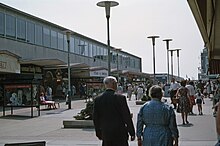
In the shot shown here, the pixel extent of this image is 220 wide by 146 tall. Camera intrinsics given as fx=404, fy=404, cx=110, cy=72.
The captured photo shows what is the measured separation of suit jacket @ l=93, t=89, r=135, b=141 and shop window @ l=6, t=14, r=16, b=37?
32.1 metres

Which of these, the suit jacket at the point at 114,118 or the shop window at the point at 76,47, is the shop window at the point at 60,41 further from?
the suit jacket at the point at 114,118

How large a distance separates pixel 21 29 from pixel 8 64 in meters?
11.7

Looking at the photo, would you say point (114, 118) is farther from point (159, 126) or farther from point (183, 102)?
point (183, 102)

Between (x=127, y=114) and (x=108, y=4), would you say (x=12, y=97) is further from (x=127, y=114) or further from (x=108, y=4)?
(x=127, y=114)

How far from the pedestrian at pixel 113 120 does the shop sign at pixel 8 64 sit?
2335 centimetres

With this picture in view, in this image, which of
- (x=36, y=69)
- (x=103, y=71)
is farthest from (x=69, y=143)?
(x=103, y=71)

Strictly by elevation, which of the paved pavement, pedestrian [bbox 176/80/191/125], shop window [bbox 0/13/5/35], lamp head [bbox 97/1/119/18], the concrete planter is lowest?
the paved pavement

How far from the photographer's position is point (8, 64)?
97.2ft

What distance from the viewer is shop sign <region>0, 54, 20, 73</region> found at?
28.8 meters

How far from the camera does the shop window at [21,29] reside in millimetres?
39812

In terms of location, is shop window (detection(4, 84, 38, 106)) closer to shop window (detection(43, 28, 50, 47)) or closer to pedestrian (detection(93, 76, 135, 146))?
pedestrian (detection(93, 76, 135, 146))

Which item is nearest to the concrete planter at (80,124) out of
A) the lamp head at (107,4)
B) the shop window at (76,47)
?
the lamp head at (107,4)

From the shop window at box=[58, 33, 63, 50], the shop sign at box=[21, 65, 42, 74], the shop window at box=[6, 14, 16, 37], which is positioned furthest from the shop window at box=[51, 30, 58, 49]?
the shop window at box=[6, 14, 16, 37]

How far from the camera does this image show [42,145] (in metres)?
5.32
